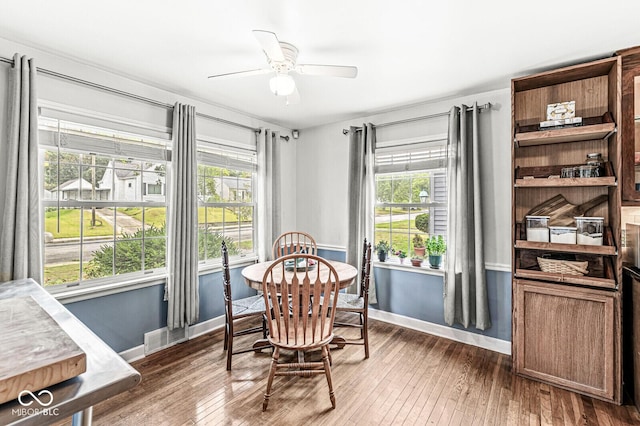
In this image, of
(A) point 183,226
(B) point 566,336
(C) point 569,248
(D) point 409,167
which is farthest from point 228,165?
(B) point 566,336

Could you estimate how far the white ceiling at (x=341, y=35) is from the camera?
1.81 m

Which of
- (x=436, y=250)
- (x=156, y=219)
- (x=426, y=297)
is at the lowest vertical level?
(x=426, y=297)

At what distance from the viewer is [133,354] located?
110 inches

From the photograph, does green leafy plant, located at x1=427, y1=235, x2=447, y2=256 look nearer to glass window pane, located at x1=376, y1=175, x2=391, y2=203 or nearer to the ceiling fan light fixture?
glass window pane, located at x1=376, y1=175, x2=391, y2=203

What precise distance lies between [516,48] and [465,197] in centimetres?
131

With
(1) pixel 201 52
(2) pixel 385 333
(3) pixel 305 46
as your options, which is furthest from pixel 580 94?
(1) pixel 201 52

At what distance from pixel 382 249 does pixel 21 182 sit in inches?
129

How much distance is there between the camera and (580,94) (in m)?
2.58

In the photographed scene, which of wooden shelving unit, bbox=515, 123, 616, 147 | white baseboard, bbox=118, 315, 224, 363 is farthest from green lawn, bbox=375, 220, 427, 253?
white baseboard, bbox=118, 315, 224, 363

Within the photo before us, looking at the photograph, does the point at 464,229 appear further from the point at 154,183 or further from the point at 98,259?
the point at 98,259

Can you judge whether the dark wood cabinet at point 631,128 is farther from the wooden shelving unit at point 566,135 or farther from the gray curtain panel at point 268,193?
the gray curtain panel at point 268,193

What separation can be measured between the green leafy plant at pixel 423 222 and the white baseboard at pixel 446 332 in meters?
1.01

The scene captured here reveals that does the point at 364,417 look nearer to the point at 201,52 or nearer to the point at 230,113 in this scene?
the point at 201,52

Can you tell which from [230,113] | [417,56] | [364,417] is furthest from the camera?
[230,113]
